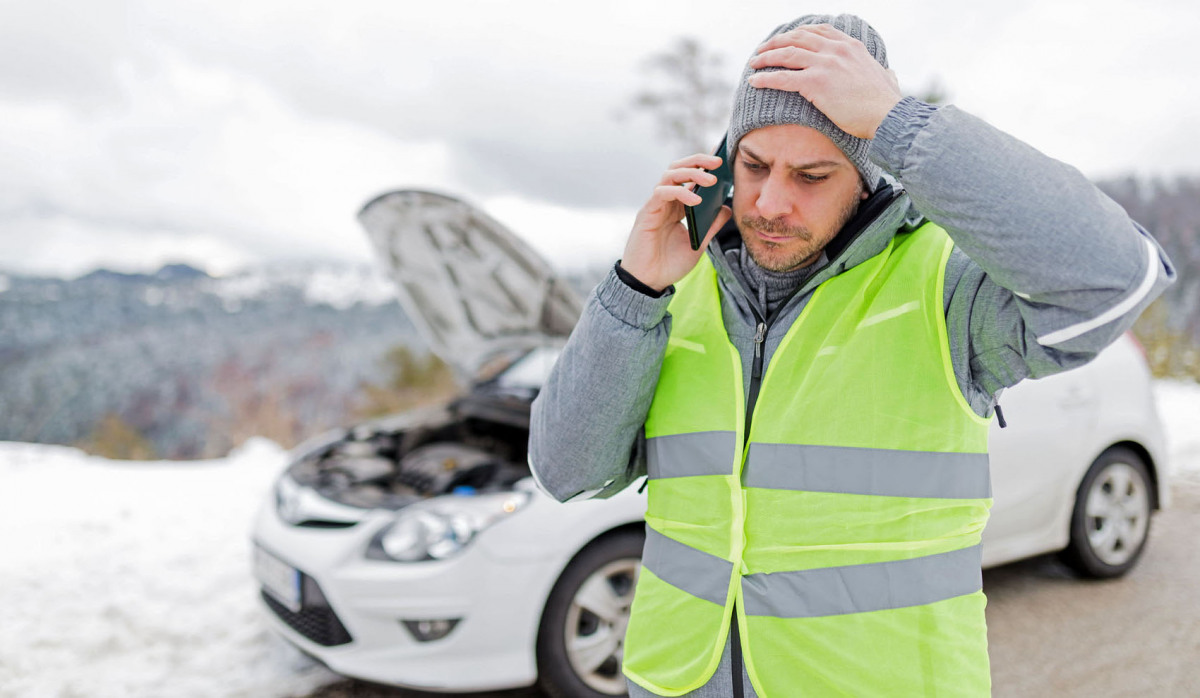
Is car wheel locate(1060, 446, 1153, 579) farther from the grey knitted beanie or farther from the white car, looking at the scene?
the grey knitted beanie

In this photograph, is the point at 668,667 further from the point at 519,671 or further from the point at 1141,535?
the point at 1141,535

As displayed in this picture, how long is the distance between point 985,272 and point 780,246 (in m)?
0.33

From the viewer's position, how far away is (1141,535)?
4027 mm

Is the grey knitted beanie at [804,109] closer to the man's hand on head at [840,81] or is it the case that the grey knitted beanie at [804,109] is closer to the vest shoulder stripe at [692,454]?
the man's hand on head at [840,81]

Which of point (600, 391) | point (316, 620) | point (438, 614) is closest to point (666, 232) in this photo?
point (600, 391)

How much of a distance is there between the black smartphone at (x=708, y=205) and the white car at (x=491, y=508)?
1.69 meters

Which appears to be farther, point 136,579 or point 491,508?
point 136,579

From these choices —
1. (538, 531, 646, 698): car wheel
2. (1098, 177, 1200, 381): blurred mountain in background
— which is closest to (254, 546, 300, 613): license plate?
(538, 531, 646, 698): car wheel

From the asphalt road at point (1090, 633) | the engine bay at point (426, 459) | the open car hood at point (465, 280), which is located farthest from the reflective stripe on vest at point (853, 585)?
the open car hood at point (465, 280)

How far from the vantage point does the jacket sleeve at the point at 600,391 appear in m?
1.39

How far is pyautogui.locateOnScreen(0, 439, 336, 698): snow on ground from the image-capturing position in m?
3.49

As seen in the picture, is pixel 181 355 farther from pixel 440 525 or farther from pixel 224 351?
pixel 440 525

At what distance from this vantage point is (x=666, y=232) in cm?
144

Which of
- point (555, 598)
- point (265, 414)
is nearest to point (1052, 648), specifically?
point (555, 598)
